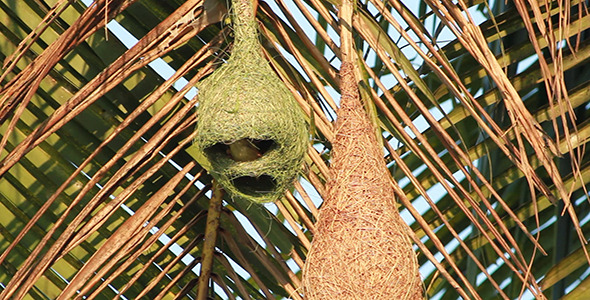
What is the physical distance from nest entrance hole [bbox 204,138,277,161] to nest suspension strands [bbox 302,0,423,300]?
15cm

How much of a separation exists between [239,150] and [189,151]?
1.41 ft

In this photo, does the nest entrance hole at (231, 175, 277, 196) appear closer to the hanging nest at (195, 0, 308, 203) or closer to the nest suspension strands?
the hanging nest at (195, 0, 308, 203)

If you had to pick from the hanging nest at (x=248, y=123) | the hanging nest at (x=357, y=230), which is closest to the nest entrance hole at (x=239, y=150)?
the hanging nest at (x=248, y=123)

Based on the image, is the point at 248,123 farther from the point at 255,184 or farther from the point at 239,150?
the point at 255,184

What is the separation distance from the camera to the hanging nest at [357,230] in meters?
1.80

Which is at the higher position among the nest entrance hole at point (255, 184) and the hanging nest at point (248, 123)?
the hanging nest at point (248, 123)

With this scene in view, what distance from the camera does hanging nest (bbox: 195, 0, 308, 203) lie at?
1900 millimetres

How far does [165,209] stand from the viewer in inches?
93.0

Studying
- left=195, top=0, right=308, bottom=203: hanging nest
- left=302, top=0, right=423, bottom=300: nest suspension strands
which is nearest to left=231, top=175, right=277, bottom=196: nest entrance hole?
left=195, top=0, right=308, bottom=203: hanging nest

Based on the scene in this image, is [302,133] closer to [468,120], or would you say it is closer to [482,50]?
[482,50]

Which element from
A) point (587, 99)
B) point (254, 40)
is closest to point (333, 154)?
point (254, 40)

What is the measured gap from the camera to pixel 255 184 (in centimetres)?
207

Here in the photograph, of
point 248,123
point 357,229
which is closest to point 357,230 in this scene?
point 357,229

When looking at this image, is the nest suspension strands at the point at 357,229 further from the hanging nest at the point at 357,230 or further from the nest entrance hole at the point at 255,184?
the nest entrance hole at the point at 255,184
